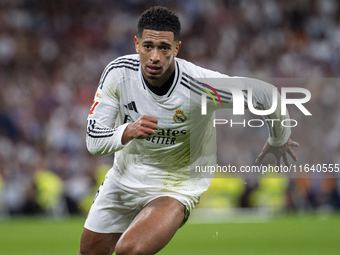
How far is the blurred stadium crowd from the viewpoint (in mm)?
13062

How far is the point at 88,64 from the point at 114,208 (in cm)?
1107

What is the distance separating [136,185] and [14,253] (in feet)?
14.2

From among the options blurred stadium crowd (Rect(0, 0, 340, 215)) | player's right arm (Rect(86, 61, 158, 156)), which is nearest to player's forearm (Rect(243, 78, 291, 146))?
player's right arm (Rect(86, 61, 158, 156))

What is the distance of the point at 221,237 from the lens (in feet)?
32.1

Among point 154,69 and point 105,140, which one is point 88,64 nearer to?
point 154,69

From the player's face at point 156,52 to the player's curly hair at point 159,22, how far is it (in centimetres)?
4

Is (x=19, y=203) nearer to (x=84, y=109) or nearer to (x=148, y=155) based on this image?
(x=84, y=109)

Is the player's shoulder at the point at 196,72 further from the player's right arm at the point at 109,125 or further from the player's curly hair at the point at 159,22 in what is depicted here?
the player's right arm at the point at 109,125

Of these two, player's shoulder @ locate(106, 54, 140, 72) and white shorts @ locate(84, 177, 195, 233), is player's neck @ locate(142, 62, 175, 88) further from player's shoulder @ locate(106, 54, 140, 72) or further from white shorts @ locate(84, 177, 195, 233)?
white shorts @ locate(84, 177, 195, 233)

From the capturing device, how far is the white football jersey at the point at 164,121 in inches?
175

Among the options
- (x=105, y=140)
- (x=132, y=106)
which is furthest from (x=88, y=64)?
(x=105, y=140)

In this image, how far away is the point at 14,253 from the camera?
8.26m

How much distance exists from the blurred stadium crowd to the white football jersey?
783cm

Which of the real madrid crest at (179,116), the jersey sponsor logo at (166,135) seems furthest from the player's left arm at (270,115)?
the jersey sponsor logo at (166,135)
